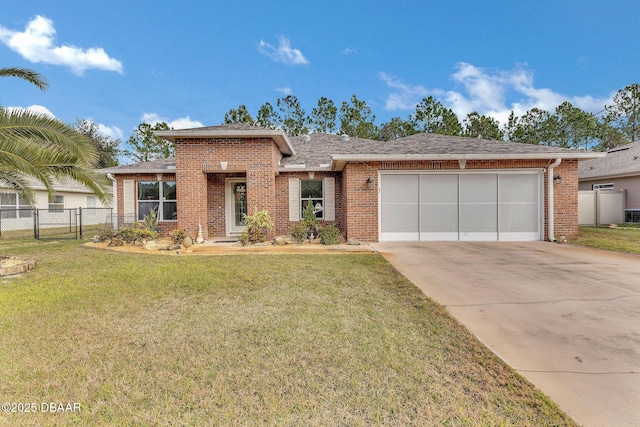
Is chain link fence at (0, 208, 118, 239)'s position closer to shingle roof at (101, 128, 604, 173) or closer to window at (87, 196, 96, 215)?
window at (87, 196, 96, 215)

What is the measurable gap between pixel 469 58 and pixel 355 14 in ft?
33.1

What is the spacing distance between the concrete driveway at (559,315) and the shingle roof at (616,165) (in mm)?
11332

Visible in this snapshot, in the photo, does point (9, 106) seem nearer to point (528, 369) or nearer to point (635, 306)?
point (528, 369)

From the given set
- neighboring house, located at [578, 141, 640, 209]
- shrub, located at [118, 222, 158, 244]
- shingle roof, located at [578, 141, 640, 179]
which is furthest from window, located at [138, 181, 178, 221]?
shingle roof, located at [578, 141, 640, 179]

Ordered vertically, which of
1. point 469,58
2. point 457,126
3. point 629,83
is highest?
point 629,83

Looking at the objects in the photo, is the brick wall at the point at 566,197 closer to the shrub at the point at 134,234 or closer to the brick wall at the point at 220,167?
the brick wall at the point at 220,167

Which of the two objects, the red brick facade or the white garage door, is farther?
the white garage door

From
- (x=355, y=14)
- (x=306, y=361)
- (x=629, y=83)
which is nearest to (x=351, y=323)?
(x=306, y=361)

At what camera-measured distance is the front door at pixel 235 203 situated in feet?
41.6

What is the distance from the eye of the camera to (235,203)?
1291 centimetres

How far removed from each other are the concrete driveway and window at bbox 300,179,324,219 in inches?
199

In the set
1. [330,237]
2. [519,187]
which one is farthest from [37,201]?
[519,187]

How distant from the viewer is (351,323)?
139 inches

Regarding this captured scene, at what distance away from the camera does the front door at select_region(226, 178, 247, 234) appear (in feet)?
41.6
